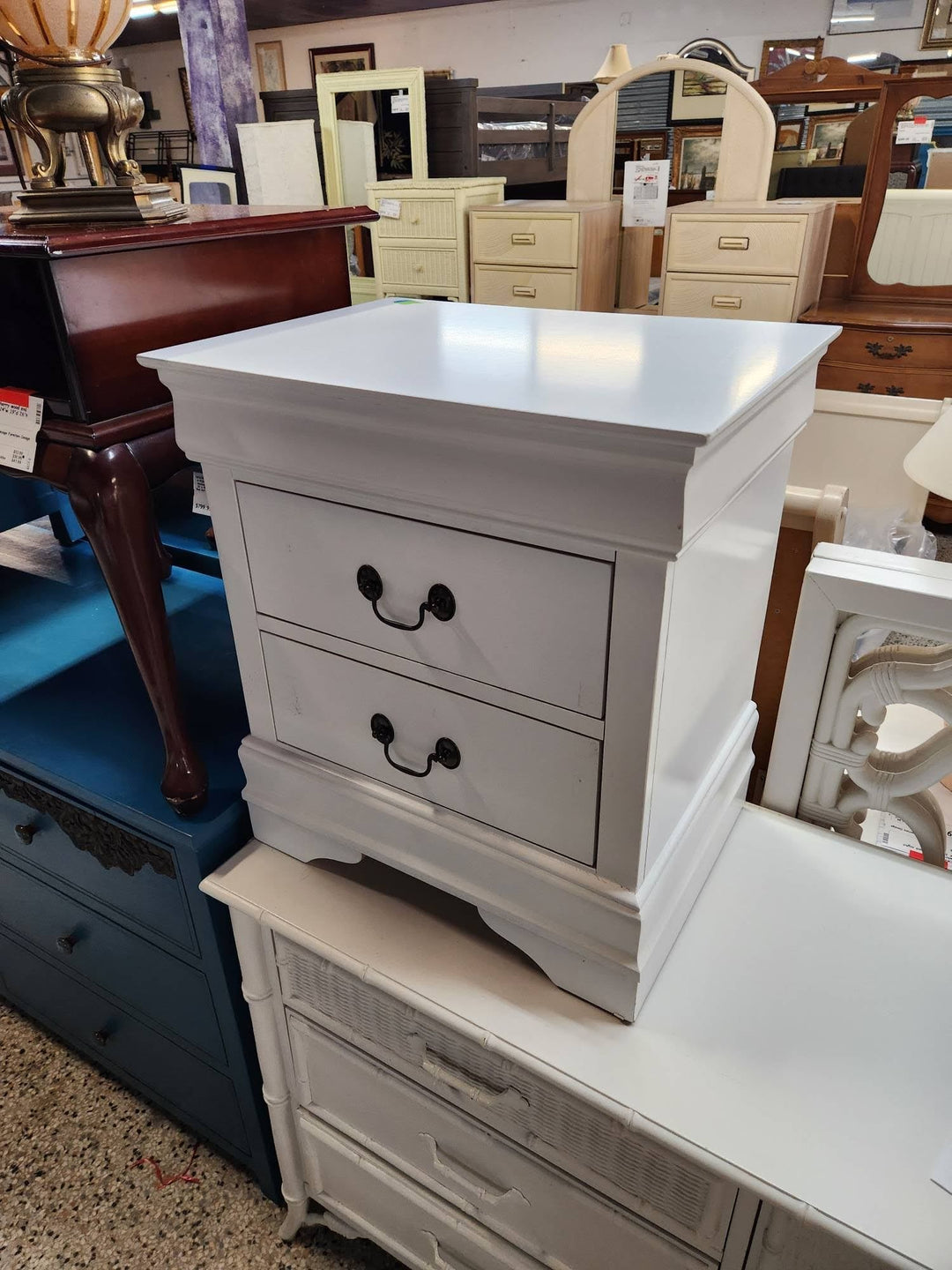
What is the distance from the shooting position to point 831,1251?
671 millimetres

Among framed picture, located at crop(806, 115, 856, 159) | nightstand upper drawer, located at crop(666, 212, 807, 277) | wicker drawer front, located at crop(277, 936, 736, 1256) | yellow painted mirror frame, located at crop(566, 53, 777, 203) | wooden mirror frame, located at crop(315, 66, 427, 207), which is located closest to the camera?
wicker drawer front, located at crop(277, 936, 736, 1256)

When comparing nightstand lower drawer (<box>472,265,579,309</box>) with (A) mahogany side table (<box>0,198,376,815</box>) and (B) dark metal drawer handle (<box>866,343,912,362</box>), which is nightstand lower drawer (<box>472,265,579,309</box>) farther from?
(A) mahogany side table (<box>0,198,376,815</box>)

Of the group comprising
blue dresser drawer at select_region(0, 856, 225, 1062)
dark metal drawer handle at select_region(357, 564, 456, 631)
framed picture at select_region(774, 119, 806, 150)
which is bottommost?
blue dresser drawer at select_region(0, 856, 225, 1062)

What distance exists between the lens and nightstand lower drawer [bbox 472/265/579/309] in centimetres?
258

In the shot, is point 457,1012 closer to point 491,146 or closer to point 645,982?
point 645,982

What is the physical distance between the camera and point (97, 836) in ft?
3.39

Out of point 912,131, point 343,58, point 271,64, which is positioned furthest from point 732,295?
point 271,64

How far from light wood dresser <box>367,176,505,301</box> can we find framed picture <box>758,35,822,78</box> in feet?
12.4

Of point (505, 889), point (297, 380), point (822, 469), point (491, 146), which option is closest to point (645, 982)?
point (505, 889)

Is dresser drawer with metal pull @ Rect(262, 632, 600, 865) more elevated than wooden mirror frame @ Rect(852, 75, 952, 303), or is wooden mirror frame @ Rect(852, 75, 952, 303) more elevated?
wooden mirror frame @ Rect(852, 75, 952, 303)

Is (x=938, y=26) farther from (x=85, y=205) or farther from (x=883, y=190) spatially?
(x=85, y=205)

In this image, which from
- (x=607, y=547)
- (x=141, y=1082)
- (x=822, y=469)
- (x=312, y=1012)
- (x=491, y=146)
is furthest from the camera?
(x=491, y=146)

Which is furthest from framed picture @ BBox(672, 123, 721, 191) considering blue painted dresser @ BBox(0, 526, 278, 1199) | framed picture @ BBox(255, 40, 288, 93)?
blue painted dresser @ BBox(0, 526, 278, 1199)

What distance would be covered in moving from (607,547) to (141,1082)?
1.24 metres
